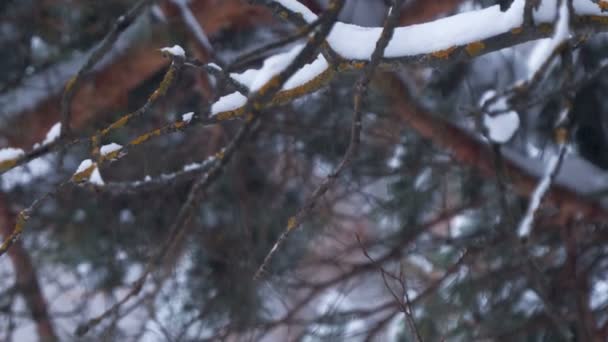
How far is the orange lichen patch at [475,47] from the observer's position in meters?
1.25

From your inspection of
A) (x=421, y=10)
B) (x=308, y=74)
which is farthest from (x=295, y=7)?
(x=421, y=10)

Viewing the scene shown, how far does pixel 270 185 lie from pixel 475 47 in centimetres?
248

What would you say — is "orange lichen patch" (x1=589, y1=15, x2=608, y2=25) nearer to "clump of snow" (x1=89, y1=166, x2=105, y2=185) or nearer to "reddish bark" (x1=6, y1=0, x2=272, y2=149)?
"clump of snow" (x1=89, y1=166, x2=105, y2=185)

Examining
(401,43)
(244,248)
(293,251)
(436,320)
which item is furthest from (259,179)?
(401,43)

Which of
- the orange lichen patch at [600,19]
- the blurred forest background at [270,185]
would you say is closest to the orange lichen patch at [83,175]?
the orange lichen patch at [600,19]

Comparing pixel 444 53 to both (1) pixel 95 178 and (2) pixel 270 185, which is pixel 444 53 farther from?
(2) pixel 270 185

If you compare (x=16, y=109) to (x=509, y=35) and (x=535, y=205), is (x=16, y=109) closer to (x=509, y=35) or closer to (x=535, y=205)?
(x=535, y=205)

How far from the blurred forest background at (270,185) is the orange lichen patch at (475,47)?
4.54 ft

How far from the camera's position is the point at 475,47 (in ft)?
4.12

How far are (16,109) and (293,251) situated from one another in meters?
1.64

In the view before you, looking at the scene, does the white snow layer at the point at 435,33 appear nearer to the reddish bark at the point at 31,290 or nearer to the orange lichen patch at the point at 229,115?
the orange lichen patch at the point at 229,115

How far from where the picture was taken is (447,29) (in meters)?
1.29

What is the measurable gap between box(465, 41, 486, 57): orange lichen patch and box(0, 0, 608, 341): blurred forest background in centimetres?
138

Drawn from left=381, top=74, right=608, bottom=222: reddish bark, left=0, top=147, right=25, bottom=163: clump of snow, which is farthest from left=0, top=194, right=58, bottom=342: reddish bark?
left=0, top=147, right=25, bottom=163: clump of snow
